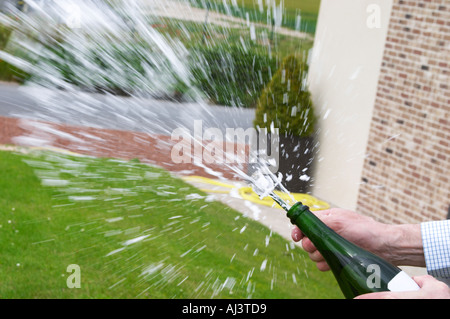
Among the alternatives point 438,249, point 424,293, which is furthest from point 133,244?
point 424,293

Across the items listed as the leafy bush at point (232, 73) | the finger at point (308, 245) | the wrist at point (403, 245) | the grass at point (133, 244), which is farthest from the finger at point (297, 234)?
the leafy bush at point (232, 73)

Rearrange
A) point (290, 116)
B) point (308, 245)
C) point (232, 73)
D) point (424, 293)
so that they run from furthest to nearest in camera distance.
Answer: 1. point (232, 73)
2. point (290, 116)
3. point (308, 245)
4. point (424, 293)

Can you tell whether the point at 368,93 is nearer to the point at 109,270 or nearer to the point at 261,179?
the point at 109,270

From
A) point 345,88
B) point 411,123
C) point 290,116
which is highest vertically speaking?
point 345,88

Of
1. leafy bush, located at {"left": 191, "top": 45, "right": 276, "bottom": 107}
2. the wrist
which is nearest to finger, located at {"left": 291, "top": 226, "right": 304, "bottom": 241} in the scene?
the wrist

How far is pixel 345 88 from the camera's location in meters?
7.66

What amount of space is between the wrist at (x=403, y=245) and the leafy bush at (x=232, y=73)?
8.16m

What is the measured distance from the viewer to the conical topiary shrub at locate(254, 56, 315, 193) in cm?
798

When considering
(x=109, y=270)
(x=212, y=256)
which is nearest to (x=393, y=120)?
(x=212, y=256)

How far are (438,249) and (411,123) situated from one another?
179 inches

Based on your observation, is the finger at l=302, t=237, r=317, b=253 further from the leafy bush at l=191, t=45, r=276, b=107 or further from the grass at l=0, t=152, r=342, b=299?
the leafy bush at l=191, t=45, r=276, b=107

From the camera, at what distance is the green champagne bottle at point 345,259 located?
1.74 meters

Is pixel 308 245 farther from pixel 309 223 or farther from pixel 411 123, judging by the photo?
pixel 411 123

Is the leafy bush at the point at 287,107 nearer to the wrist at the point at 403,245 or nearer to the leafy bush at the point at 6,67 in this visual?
the wrist at the point at 403,245
